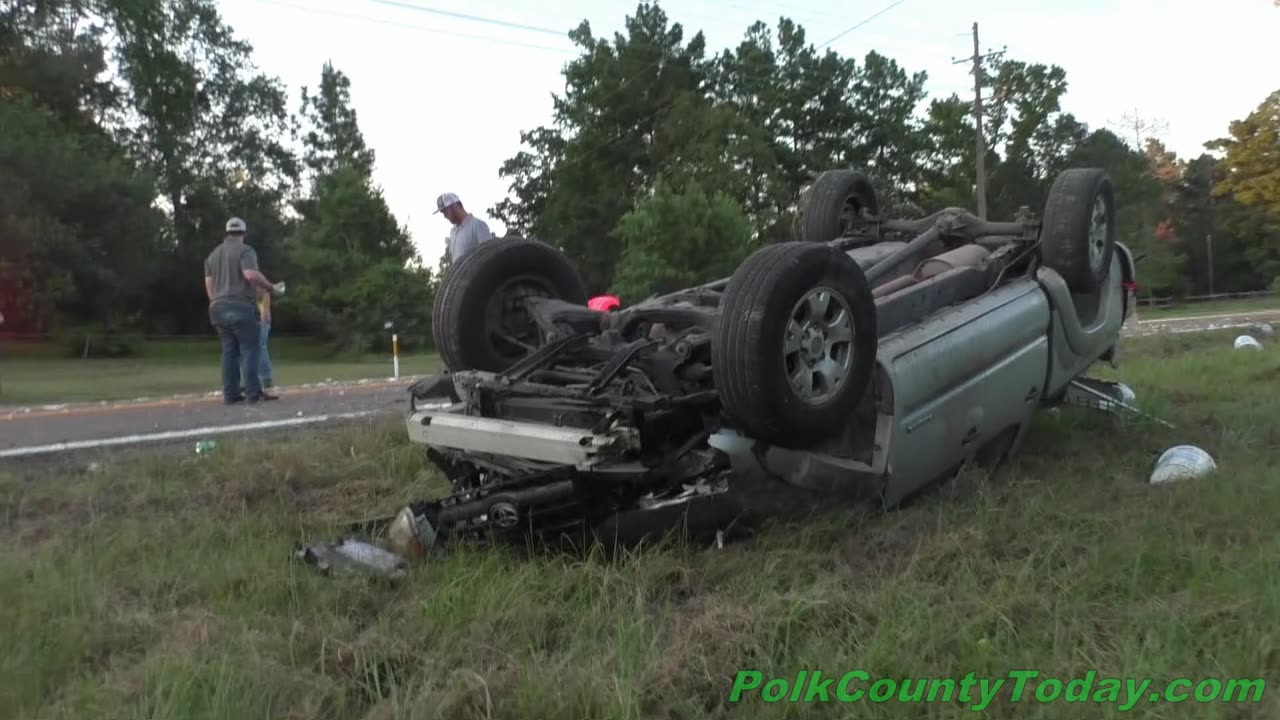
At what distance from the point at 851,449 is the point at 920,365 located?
418 millimetres

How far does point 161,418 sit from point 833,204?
15.2 ft

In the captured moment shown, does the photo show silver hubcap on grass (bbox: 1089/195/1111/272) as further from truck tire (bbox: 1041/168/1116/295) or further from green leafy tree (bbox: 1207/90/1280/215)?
green leafy tree (bbox: 1207/90/1280/215)

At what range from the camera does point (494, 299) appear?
14.8 ft

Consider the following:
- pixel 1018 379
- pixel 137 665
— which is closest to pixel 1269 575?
pixel 1018 379

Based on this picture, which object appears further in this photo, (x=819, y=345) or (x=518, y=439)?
(x=819, y=345)

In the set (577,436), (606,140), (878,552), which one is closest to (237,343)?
(577,436)

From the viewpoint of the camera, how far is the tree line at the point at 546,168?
34219 mm

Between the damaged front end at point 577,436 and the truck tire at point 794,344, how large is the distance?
23cm

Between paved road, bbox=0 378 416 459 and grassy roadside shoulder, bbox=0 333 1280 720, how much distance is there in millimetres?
1613

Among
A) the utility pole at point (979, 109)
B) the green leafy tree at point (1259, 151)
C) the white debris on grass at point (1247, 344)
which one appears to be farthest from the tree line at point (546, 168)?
the white debris on grass at point (1247, 344)

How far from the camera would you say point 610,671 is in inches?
109

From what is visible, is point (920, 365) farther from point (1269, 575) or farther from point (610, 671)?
point (610, 671)

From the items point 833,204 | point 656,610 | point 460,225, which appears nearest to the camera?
point 656,610

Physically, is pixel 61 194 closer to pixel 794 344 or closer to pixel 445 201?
pixel 445 201
